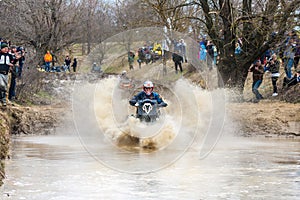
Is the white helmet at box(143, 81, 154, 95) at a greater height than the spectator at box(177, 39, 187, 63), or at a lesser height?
lesser

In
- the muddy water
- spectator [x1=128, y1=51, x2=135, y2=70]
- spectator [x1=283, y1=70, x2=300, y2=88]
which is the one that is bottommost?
the muddy water

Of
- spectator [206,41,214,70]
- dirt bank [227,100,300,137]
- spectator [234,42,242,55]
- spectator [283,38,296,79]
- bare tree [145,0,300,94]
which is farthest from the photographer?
spectator [234,42,242,55]

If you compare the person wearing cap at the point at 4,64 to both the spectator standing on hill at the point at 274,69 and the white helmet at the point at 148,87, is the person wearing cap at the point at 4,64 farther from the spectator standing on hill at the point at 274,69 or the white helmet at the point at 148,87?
the spectator standing on hill at the point at 274,69

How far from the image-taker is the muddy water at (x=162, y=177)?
37.8 ft

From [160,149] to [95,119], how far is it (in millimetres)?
5187

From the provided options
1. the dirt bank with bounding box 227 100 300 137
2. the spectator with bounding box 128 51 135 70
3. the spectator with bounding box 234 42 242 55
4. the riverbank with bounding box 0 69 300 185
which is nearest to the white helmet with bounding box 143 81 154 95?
the riverbank with bounding box 0 69 300 185

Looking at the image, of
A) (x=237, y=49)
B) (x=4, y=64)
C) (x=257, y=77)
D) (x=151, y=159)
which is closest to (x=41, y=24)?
(x=237, y=49)

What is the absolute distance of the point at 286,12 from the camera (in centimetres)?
2616

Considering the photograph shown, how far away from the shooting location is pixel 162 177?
524 inches

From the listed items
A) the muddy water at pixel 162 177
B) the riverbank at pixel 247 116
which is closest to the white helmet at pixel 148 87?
the muddy water at pixel 162 177

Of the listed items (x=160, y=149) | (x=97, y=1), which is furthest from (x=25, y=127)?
(x=97, y=1)

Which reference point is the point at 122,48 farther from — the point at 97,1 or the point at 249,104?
the point at 97,1

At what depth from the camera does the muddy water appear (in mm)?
11508

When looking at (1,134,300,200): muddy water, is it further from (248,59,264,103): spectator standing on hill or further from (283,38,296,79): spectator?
(248,59,264,103): spectator standing on hill
